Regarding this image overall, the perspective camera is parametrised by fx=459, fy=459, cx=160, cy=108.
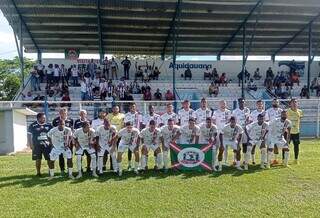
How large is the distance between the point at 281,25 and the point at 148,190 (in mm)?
23716

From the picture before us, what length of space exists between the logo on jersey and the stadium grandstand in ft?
31.1

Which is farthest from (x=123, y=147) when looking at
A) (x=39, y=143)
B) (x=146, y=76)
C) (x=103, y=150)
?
(x=146, y=76)

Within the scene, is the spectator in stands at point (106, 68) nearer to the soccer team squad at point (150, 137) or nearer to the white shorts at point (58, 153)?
the soccer team squad at point (150, 137)

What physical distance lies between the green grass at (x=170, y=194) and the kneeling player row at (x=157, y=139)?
57 centimetres

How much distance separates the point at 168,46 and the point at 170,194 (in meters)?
24.8

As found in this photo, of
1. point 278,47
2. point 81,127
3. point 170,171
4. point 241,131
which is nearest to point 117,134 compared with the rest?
point 81,127

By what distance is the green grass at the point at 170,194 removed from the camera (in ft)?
30.6

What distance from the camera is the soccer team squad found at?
42.5 feet

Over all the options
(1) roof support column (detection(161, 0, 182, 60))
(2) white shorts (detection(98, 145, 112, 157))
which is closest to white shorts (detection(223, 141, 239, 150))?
(2) white shorts (detection(98, 145, 112, 157))

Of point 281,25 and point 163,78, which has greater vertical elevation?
point 281,25

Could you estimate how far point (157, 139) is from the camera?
44.4ft

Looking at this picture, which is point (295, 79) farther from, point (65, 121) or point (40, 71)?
point (65, 121)

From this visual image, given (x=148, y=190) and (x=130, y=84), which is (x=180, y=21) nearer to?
(x=130, y=84)

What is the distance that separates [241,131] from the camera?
13789 mm
